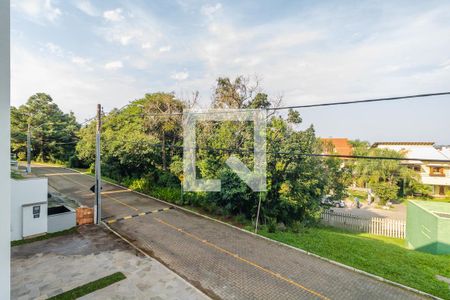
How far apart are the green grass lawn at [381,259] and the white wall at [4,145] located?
399 inches

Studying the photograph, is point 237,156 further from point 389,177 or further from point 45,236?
point 389,177

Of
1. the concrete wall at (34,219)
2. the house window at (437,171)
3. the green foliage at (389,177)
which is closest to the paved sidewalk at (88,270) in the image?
the concrete wall at (34,219)

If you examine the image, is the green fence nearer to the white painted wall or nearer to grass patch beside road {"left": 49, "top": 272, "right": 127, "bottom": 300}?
grass patch beside road {"left": 49, "top": 272, "right": 127, "bottom": 300}

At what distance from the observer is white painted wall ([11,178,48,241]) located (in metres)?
9.86

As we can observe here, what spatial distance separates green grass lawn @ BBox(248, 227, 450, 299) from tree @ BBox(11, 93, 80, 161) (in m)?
36.6

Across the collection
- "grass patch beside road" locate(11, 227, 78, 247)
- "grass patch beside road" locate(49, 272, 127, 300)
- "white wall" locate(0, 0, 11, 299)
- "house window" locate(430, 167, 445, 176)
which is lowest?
"grass patch beside road" locate(49, 272, 127, 300)

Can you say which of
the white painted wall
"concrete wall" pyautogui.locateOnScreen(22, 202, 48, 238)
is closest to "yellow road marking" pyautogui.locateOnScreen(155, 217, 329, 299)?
"concrete wall" pyautogui.locateOnScreen(22, 202, 48, 238)

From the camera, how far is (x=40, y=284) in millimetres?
7039

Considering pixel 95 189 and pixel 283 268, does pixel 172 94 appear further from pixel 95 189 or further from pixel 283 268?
pixel 283 268

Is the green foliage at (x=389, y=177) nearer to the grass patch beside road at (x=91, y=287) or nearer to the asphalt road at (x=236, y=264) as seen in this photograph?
the asphalt road at (x=236, y=264)

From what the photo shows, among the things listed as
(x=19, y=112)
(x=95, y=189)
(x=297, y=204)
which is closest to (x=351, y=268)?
(x=297, y=204)

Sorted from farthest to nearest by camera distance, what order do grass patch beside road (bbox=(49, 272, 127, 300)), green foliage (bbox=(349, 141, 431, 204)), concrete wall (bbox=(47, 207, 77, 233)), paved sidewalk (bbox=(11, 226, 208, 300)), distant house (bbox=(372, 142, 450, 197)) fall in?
distant house (bbox=(372, 142, 450, 197)), green foliage (bbox=(349, 141, 431, 204)), concrete wall (bbox=(47, 207, 77, 233)), paved sidewalk (bbox=(11, 226, 208, 300)), grass patch beside road (bbox=(49, 272, 127, 300))

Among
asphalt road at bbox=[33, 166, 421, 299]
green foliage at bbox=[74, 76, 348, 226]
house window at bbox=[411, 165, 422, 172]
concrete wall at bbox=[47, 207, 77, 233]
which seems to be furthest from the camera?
house window at bbox=[411, 165, 422, 172]

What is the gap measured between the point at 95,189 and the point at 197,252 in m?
6.70
